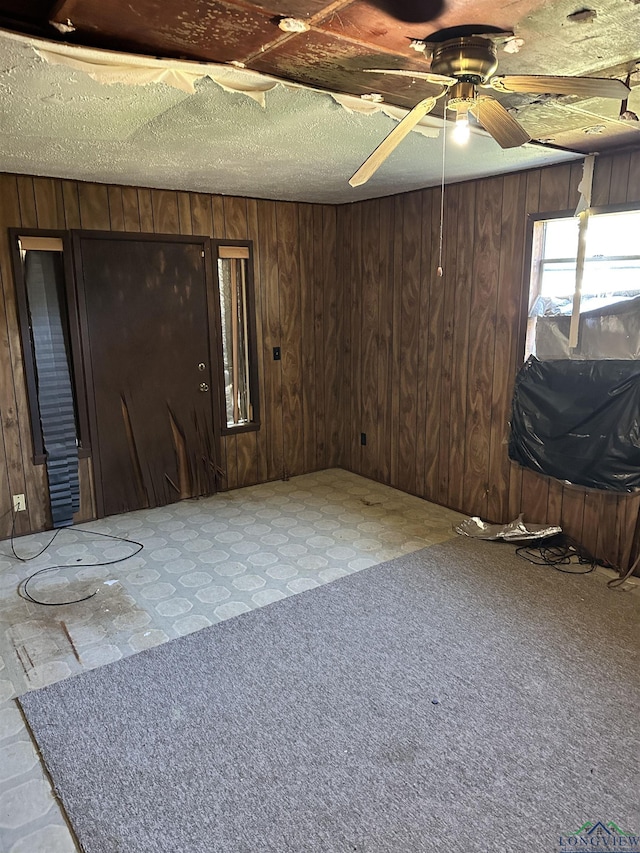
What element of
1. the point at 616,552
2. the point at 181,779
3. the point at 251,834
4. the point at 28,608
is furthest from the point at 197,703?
the point at 616,552

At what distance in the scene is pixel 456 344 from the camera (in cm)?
425

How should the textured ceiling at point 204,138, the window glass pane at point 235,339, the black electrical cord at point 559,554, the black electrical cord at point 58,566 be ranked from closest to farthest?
the textured ceiling at point 204,138 → the black electrical cord at point 58,566 → the black electrical cord at point 559,554 → the window glass pane at point 235,339

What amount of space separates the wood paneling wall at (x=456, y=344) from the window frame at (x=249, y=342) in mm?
892

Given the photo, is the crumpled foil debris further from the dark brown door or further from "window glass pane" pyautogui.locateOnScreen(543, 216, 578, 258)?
the dark brown door

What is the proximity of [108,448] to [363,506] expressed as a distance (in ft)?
6.55

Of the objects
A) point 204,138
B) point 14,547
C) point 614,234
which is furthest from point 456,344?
point 14,547

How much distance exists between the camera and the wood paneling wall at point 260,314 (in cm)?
383

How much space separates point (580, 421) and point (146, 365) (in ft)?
10.0

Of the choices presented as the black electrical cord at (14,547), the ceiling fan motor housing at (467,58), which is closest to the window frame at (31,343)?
the black electrical cord at (14,547)

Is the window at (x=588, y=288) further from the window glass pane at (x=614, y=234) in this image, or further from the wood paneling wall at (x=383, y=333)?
the wood paneling wall at (x=383, y=333)

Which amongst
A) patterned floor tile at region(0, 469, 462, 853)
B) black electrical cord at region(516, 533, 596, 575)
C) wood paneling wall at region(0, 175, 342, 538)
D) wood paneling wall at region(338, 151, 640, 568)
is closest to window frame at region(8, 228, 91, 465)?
wood paneling wall at region(0, 175, 342, 538)

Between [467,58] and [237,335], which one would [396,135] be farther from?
[237,335]

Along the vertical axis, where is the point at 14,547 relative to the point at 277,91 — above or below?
below

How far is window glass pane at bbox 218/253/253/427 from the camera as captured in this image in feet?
15.6
